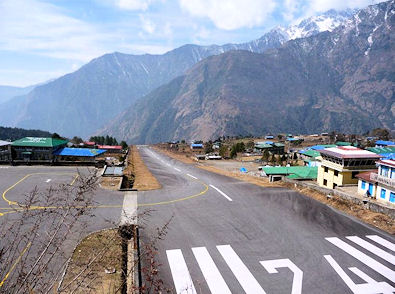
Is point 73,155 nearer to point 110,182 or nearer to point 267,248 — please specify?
point 110,182

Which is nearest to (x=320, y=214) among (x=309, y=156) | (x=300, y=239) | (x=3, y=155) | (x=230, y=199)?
(x=300, y=239)

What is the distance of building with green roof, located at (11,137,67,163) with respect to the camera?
6231 cm

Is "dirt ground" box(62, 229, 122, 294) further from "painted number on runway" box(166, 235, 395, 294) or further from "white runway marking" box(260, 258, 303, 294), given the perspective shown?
"white runway marking" box(260, 258, 303, 294)

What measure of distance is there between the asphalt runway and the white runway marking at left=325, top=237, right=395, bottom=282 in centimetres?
6

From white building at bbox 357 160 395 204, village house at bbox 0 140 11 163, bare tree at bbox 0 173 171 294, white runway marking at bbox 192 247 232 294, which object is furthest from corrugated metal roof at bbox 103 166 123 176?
white building at bbox 357 160 395 204

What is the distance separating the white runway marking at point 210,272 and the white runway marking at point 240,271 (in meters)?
1.02

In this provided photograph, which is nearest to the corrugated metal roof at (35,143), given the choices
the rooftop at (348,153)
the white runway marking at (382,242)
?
the rooftop at (348,153)

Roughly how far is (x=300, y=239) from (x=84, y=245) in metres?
16.2

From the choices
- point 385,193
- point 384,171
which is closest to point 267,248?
point 385,193

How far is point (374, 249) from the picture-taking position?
73.0 feet

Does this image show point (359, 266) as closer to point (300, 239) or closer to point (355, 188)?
point (300, 239)

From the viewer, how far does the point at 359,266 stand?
19859 millimetres

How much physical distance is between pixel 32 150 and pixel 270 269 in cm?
5931

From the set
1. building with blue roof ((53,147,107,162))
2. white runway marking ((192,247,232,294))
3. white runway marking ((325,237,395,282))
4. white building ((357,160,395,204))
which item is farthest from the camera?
building with blue roof ((53,147,107,162))
